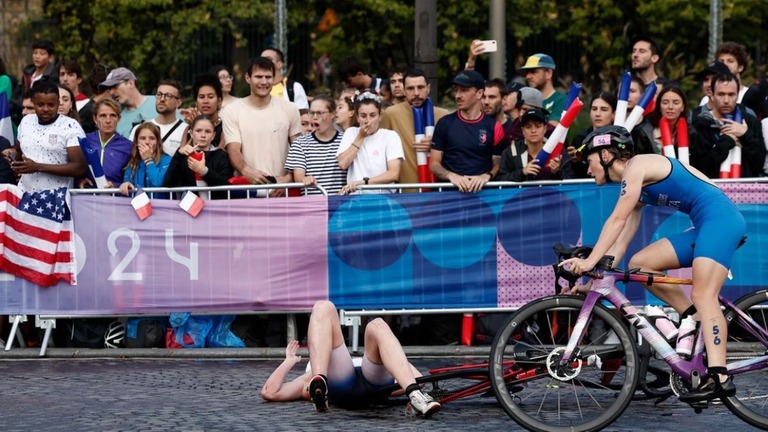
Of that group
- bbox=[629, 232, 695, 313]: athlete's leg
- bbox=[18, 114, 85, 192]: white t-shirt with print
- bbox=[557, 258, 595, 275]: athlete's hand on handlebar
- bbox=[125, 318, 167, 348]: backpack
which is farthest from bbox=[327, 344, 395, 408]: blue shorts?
bbox=[18, 114, 85, 192]: white t-shirt with print

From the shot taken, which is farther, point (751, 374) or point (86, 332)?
point (86, 332)

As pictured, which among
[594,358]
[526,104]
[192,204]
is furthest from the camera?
[526,104]

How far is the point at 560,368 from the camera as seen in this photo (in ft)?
30.2

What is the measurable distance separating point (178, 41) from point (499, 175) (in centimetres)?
2044

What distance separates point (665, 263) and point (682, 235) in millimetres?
248

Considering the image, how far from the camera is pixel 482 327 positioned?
13328 millimetres

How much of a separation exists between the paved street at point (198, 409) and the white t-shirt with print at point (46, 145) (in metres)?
2.02

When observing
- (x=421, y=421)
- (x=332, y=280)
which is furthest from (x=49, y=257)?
(x=421, y=421)

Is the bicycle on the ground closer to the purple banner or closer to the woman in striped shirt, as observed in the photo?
the purple banner

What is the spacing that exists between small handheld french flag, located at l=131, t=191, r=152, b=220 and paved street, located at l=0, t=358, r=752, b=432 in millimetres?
1538

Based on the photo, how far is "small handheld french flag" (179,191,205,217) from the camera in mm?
13258

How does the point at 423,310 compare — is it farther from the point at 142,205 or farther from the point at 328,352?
the point at 328,352

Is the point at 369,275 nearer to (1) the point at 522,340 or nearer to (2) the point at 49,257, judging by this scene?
(2) the point at 49,257

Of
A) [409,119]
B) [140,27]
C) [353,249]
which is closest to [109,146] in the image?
[353,249]
